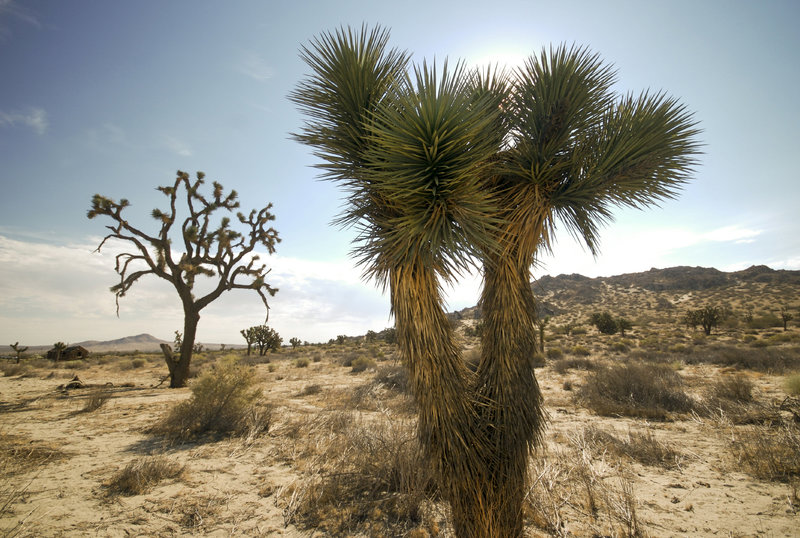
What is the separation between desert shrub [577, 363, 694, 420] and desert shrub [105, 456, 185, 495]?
28.1ft

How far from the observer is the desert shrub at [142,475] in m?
4.25

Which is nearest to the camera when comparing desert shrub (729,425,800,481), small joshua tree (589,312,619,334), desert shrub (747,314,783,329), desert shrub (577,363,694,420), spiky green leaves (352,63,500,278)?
spiky green leaves (352,63,500,278)

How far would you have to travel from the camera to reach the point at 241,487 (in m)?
4.54

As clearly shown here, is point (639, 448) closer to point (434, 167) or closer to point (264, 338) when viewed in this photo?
point (434, 167)

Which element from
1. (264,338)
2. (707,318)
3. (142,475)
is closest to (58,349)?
(264,338)

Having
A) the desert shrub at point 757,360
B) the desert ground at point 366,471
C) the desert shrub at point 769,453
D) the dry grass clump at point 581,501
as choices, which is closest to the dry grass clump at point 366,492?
the desert ground at point 366,471

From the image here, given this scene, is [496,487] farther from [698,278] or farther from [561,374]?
[698,278]

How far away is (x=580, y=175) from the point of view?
3.21 m

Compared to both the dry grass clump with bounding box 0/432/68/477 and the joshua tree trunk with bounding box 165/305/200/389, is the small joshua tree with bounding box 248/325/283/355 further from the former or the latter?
the dry grass clump with bounding box 0/432/68/477

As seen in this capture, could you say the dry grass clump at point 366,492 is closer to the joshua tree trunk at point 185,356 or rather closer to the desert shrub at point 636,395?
the desert shrub at point 636,395

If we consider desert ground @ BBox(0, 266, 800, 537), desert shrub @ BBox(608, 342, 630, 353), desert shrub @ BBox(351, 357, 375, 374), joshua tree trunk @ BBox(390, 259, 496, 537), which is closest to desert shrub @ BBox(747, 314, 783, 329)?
desert shrub @ BBox(608, 342, 630, 353)

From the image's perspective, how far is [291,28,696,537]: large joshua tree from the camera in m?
2.77

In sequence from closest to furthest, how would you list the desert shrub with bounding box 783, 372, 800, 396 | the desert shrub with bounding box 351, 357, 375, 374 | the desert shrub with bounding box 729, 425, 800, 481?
1. the desert shrub with bounding box 729, 425, 800, 481
2. the desert shrub with bounding box 783, 372, 800, 396
3. the desert shrub with bounding box 351, 357, 375, 374

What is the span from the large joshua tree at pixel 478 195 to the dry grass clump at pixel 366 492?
105 cm
